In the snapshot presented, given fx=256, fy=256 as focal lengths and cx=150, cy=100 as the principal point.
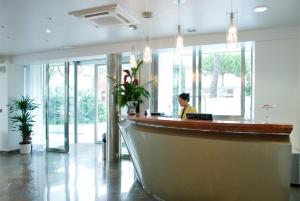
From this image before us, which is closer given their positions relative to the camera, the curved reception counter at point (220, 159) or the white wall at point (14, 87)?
the curved reception counter at point (220, 159)

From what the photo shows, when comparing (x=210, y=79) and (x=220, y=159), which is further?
(x=210, y=79)

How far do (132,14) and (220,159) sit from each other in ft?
9.25

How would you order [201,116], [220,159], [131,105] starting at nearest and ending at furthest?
[220,159]
[201,116]
[131,105]

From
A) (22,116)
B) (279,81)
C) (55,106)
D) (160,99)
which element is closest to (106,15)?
(160,99)

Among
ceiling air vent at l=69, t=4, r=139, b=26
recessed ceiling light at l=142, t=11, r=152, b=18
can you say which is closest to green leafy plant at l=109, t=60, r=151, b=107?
recessed ceiling light at l=142, t=11, r=152, b=18

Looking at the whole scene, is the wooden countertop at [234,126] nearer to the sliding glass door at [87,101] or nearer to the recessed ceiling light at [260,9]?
the recessed ceiling light at [260,9]

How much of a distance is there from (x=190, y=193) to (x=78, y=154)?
202 inches

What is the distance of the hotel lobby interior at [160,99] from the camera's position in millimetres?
2820

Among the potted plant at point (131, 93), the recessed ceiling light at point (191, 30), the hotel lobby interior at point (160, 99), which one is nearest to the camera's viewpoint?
the hotel lobby interior at point (160, 99)

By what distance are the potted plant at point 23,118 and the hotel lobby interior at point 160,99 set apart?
5 centimetres

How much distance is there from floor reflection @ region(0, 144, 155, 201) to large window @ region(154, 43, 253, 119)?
2.22 meters

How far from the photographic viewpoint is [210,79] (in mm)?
6449

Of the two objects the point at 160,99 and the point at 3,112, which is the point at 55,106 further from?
the point at 160,99

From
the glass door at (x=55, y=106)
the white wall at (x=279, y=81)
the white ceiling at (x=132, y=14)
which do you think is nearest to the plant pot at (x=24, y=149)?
the glass door at (x=55, y=106)
